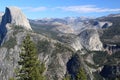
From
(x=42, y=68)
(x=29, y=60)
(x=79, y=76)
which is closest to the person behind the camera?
(x=29, y=60)

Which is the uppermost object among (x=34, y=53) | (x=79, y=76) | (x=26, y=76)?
(x=34, y=53)

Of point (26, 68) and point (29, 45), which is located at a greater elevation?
point (29, 45)

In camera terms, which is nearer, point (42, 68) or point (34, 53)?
point (34, 53)

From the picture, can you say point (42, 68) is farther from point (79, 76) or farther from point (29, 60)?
point (79, 76)

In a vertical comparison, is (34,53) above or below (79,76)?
above

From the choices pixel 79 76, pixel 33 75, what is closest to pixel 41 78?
pixel 33 75

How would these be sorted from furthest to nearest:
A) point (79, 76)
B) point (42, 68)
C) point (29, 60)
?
point (79, 76) < point (42, 68) < point (29, 60)

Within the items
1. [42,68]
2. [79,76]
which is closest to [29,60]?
[42,68]

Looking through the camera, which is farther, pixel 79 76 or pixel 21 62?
pixel 79 76

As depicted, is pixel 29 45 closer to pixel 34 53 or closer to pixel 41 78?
pixel 34 53
